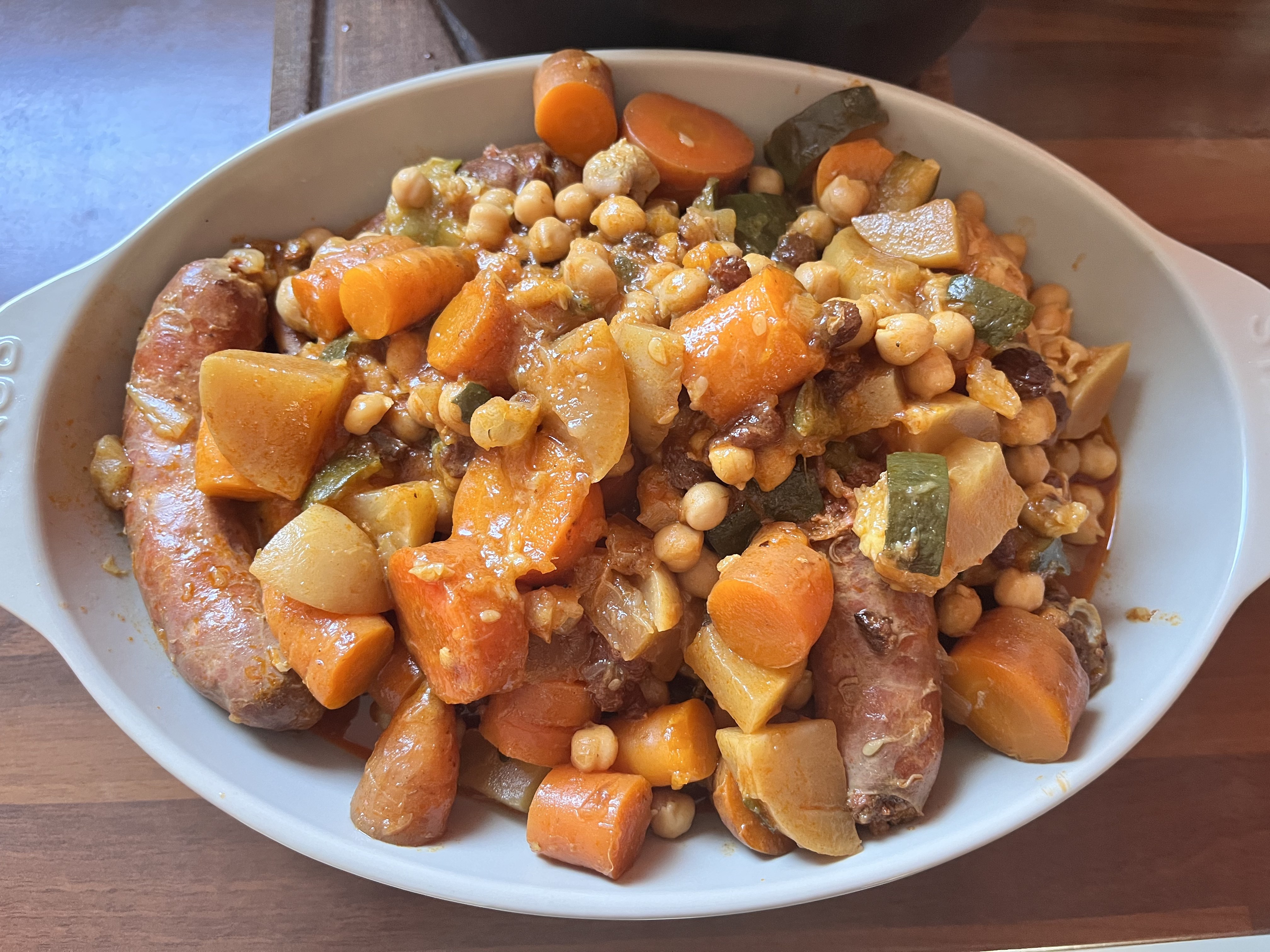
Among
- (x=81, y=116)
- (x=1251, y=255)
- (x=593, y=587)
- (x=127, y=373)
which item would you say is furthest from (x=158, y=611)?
(x=1251, y=255)

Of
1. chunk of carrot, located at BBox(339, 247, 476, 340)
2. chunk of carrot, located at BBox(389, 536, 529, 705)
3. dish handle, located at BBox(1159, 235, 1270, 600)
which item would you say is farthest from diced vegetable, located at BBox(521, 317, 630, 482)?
dish handle, located at BBox(1159, 235, 1270, 600)

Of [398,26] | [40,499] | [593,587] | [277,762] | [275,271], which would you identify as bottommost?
[277,762]

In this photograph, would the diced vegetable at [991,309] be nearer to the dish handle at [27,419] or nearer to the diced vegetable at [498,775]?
the diced vegetable at [498,775]

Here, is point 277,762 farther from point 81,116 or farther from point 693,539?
point 81,116

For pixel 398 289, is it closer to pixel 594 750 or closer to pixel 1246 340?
pixel 594 750

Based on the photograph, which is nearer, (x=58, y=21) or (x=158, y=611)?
(x=158, y=611)

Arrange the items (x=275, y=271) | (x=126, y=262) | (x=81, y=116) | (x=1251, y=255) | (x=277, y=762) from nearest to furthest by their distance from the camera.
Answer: (x=277, y=762) < (x=126, y=262) < (x=275, y=271) < (x=1251, y=255) < (x=81, y=116)

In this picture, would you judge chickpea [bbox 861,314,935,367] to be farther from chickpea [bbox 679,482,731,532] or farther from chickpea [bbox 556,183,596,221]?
chickpea [bbox 556,183,596,221]
